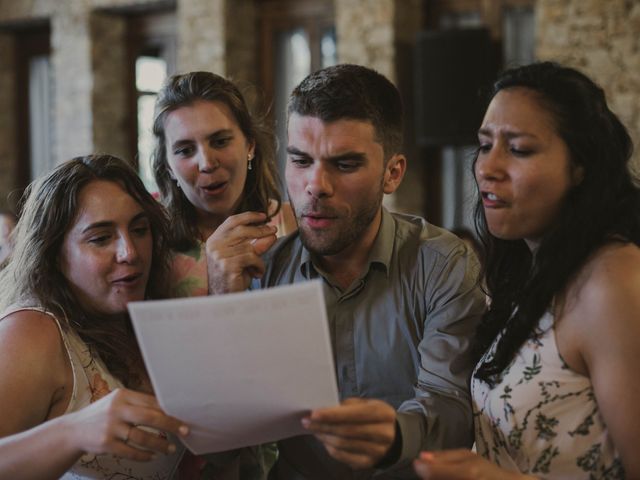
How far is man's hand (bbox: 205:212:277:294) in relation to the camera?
1869 mm

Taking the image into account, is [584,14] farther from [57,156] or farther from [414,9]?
[57,156]

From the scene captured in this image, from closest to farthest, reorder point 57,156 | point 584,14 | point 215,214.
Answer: point 215,214 → point 584,14 → point 57,156

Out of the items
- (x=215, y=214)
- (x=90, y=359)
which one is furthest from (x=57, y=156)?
(x=90, y=359)

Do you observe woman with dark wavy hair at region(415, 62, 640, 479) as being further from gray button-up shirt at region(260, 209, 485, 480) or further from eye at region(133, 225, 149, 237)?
eye at region(133, 225, 149, 237)

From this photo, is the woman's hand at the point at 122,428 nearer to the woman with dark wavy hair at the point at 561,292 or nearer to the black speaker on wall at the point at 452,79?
the woman with dark wavy hair at the point at 561,292

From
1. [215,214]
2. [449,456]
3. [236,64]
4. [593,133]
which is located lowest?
[449,456]

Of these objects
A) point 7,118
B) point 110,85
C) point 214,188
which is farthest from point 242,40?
point 214,188

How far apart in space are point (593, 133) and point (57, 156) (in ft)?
20.0

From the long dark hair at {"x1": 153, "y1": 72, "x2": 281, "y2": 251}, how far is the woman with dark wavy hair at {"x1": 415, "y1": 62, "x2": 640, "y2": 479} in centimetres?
118

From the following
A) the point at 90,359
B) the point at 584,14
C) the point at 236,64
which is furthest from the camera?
the point at 236,64

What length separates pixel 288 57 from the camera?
6.08 meters

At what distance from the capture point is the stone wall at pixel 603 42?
4543 mm

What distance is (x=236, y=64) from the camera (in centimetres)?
604

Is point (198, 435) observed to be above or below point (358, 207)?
below
